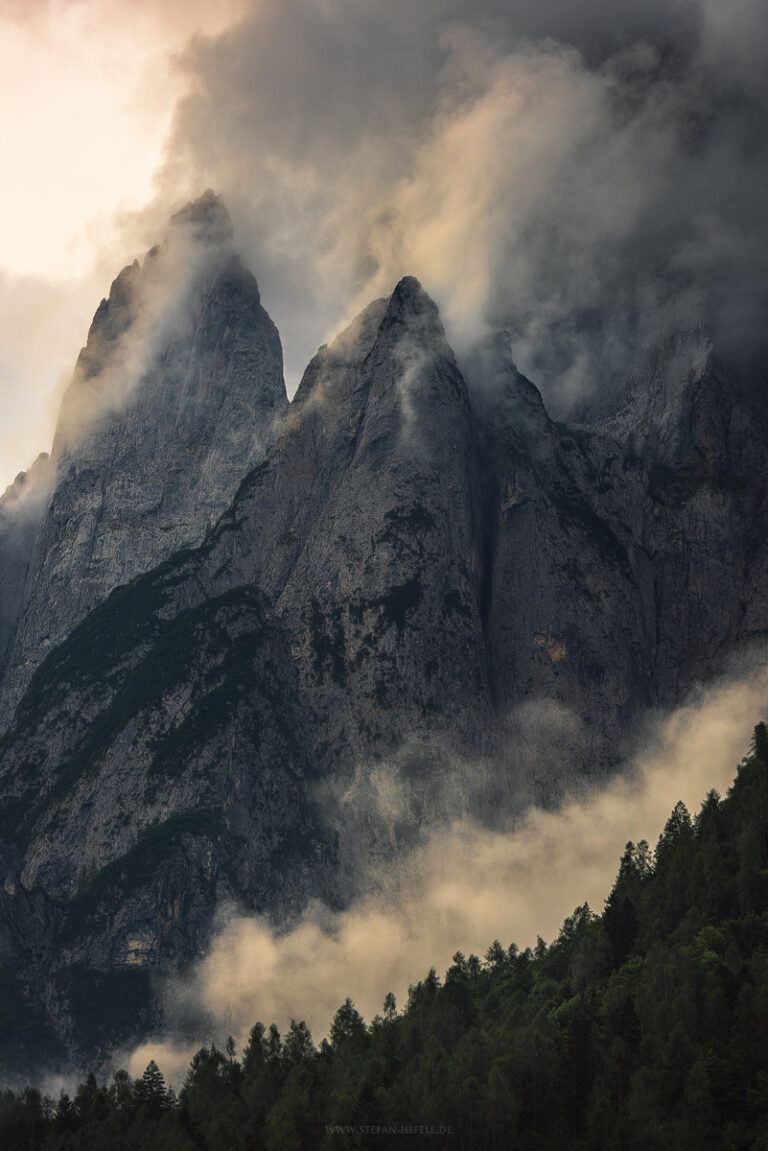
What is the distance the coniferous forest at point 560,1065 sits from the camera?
461 ft

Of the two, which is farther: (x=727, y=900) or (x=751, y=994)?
(x=727, y=900)

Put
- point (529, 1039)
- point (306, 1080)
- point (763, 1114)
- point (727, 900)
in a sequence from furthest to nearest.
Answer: point (727, 900), point (306, 1080), point (529, 1039), point (763, 1114)

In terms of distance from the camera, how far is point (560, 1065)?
5906 inches

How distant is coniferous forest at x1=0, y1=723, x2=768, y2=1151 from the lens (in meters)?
140

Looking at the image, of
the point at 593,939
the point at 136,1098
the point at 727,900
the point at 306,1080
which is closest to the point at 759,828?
the point at 727,900

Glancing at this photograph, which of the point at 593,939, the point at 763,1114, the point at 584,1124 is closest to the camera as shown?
the point at 763,1114

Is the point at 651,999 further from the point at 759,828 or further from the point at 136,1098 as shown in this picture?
the point at 136,1098

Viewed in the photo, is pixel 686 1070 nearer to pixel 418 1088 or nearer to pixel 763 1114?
pixel 763 1114

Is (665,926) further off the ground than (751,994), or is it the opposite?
(665,926)

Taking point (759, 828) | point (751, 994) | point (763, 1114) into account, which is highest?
point (759, 828)

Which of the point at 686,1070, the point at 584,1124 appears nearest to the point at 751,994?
the point at 686,1070

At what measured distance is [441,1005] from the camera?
614 ft

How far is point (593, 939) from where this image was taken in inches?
7564

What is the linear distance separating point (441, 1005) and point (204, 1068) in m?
32.1
